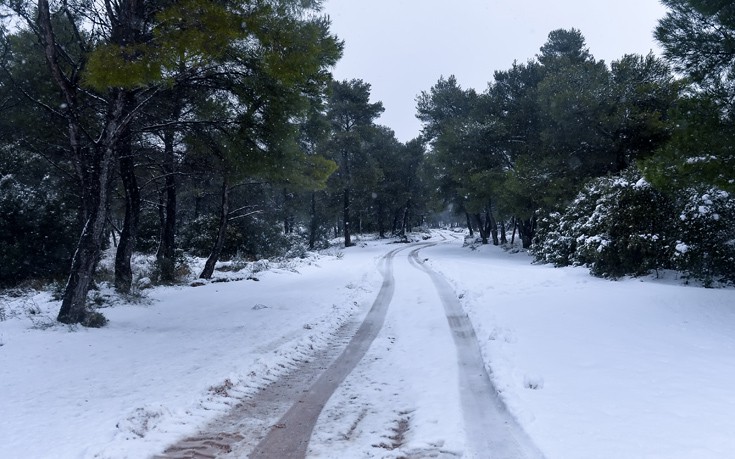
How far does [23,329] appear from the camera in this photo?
23.9 feet

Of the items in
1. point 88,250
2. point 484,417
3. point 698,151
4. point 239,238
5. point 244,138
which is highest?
point 244,138

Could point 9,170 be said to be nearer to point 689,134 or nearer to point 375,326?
point 375,326

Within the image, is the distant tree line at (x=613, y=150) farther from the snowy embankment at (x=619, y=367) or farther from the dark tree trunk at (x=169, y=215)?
the dark tree trunk at (x=169, y=215)

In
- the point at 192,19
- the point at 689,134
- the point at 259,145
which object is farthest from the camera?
the point at 259,145

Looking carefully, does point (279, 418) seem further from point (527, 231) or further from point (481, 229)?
point (481, 229)

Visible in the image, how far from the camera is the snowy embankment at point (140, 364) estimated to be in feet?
12.9

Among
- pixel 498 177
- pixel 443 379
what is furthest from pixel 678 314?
pixel 498 177

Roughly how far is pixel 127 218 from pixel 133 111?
4166 mm

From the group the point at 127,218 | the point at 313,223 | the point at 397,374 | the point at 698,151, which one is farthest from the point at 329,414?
the point at 313,223

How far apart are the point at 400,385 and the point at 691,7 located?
8.80 metres

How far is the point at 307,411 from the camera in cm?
467

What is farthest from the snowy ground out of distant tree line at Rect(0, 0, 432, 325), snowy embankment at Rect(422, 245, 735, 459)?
distant tree line at Rect(0, 0, 432, 325)

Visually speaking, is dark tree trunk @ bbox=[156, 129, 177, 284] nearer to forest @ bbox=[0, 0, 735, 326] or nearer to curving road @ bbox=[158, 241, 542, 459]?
forest @ bbox=[0, 0, 735, 326]

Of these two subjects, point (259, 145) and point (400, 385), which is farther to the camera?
point (259, 145)
